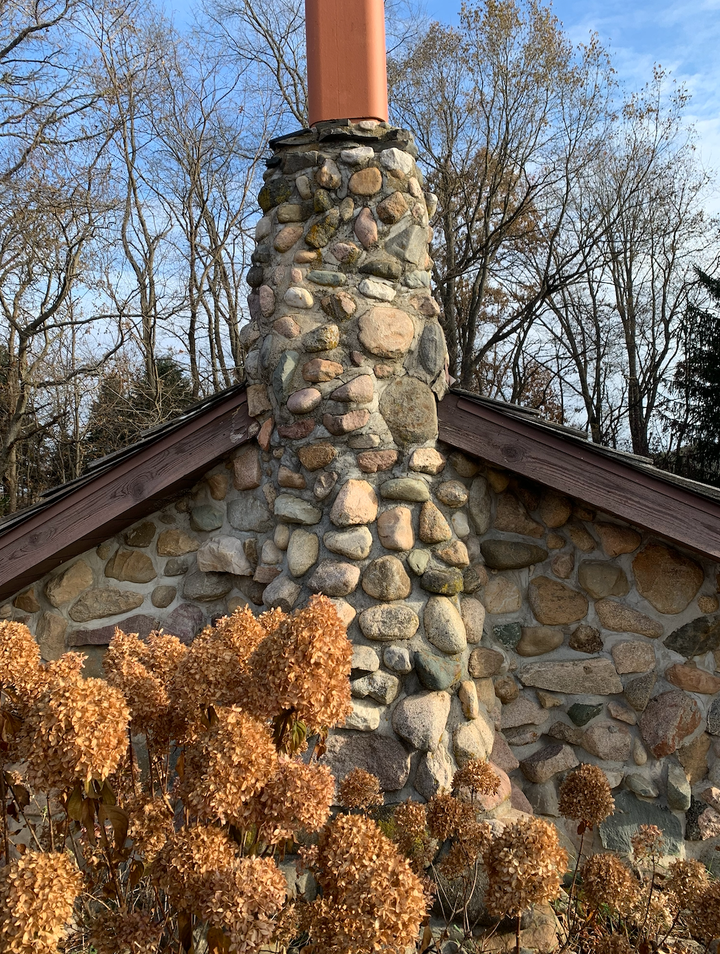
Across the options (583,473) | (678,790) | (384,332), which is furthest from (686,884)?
(384,332)

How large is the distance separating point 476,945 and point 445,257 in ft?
39.9

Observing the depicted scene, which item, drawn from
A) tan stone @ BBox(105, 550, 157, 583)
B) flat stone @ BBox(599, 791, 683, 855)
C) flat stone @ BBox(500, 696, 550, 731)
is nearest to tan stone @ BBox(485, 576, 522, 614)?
flat stone @ BBox(500, 696, 550, 731)

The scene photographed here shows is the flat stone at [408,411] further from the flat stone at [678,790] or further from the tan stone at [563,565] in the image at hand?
the flat stone at [678,790]

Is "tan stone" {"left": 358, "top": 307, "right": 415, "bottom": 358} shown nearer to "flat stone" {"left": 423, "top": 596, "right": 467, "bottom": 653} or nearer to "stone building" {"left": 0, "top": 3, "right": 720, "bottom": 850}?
"stone building" {"left": 0, "top": 3, "right": 720, "bottom": 850}

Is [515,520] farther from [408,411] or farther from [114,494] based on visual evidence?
[114,494]

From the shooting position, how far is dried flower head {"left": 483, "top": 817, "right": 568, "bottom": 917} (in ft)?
6.27

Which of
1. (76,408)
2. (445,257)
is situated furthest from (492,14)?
(76,408)

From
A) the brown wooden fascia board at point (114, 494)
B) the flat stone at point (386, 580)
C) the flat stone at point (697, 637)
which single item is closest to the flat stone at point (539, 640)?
the flat stone at point (697, 637)

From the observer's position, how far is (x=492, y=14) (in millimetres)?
13141

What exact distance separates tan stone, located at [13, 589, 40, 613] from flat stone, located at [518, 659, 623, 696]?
2523mm

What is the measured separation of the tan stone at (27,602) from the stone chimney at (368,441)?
1.29 meters

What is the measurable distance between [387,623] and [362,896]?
1.75m

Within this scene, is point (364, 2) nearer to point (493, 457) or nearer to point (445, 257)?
point (493, 457)

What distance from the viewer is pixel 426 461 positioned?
3.54m
